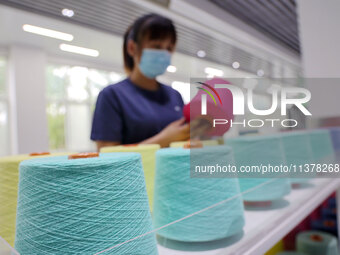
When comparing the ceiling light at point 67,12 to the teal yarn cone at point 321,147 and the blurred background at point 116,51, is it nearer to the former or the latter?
the blurred background at point 116,51

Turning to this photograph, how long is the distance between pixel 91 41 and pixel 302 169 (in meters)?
2.79

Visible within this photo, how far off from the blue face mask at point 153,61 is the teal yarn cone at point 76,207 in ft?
2.58

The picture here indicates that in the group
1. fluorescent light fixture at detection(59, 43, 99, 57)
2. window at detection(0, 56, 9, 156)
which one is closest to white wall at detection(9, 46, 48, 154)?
window at detection(0, 56, 9, 156)

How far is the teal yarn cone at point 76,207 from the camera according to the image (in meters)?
0.25

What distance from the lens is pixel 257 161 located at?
1.69 ft

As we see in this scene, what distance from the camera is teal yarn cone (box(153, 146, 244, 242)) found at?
1.15 feet

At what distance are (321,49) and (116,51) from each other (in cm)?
301

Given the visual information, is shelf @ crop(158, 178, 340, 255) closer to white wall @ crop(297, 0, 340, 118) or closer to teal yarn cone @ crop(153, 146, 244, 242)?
teal yarn cone @ crop(153, 146, 244, 242)

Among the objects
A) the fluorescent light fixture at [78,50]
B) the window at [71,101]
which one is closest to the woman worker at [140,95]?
the fluorescent light fixture at [78,50]

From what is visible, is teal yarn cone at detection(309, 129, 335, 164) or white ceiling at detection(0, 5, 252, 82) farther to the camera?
white ceiling at detection(0, 5, 252, 82)

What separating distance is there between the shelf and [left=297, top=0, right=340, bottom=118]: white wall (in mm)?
759

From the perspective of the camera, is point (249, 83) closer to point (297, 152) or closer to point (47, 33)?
point (297, 152)

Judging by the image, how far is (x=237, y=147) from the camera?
0.52m

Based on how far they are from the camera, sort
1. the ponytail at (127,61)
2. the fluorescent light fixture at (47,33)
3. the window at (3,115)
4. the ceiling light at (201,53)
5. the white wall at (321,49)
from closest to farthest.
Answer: the ponytail at (127,61) → the white wall at (321,49) → the fluorescent light fixture at (47,33) → the ceiling light at (201,53) → the window at (3,115)
